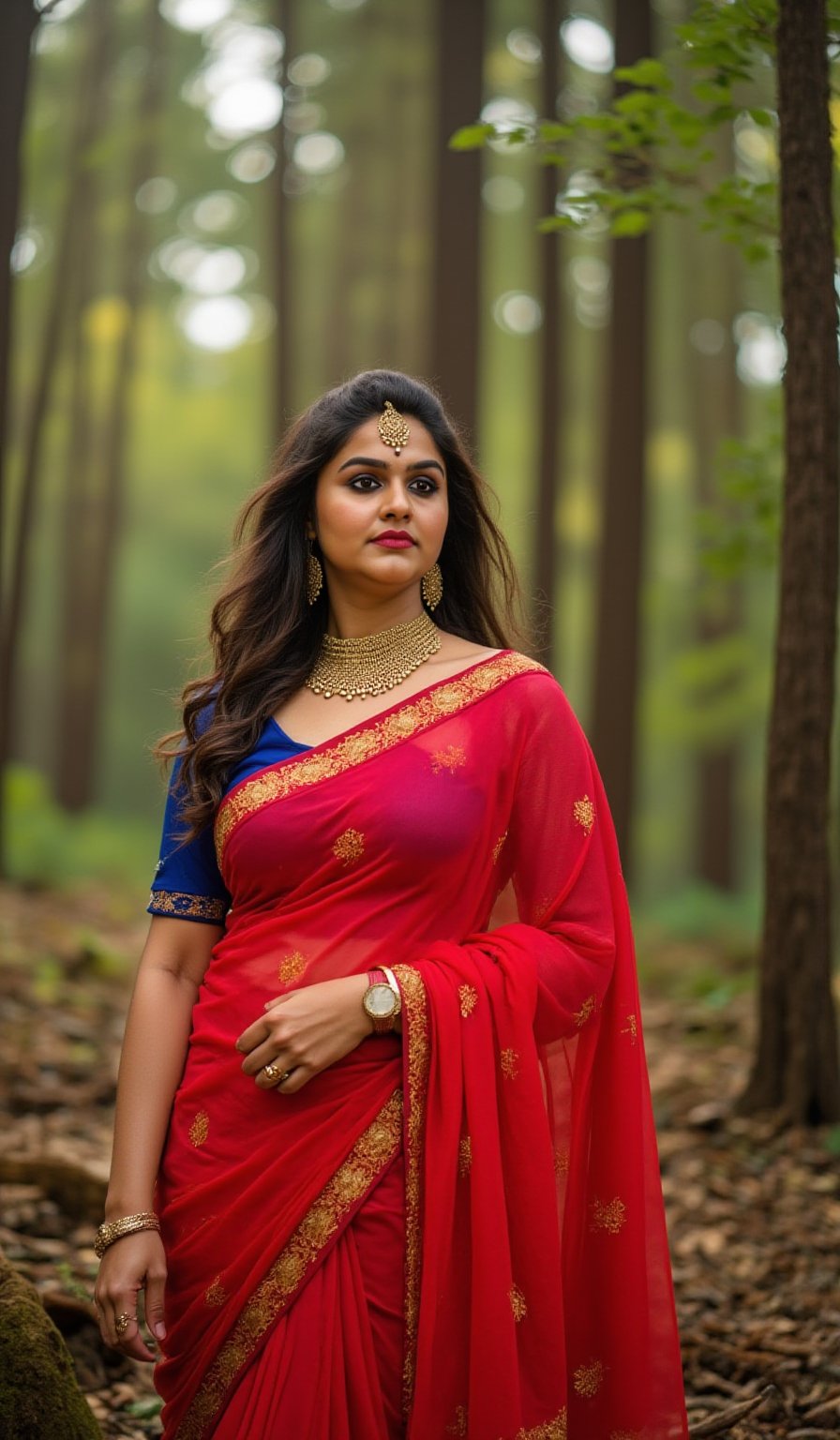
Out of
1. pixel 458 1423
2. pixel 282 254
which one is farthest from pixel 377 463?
pixel 282 254

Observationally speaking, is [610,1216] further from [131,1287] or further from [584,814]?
[131,1287]

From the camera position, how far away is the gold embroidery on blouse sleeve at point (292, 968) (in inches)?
85.9

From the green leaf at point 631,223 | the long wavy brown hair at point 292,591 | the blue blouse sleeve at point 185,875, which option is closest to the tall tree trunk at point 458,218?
A: the green leaf at point 631,223

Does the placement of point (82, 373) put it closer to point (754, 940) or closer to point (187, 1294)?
point (754, 940)

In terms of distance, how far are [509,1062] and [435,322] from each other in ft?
23.4

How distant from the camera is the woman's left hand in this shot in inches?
81.3

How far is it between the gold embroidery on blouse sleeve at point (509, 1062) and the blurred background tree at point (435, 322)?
2.60 metres

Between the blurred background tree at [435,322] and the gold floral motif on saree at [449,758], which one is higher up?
the blurred background tree at [435,322]

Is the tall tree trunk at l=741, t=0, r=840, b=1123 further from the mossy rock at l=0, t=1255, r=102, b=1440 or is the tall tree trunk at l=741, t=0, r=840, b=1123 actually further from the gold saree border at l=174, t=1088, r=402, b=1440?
the mossy rock at l=0, t=1255, r=102, b=1440

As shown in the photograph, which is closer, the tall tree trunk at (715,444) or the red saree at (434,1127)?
the red saree at (434,1127)

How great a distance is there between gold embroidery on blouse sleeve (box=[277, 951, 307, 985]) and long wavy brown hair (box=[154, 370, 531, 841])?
34 cm

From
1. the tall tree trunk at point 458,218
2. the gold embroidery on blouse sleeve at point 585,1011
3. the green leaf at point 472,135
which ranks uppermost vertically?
the tall tree trunk at point 458,218

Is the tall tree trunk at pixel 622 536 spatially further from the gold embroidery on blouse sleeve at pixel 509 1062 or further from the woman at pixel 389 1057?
the gold embroidery on blouse sleeve at pixel 509 1062

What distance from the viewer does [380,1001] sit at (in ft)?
6.89
